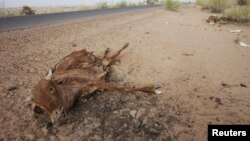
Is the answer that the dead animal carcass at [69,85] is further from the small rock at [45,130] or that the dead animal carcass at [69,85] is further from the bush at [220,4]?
the bush at [220,4]

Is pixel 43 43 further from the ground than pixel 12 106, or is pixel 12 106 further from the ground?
pixel 43 43

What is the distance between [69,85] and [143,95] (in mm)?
1180

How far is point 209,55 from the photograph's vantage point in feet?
23.5

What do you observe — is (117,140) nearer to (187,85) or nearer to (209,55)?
(187,85)

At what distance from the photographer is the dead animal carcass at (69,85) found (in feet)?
11.2

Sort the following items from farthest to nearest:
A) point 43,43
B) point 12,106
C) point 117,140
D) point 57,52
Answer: point 43,43, point 57,52, point 12,106, point 117,140

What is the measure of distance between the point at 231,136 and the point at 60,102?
219 centimetres

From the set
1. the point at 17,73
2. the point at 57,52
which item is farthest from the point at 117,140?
the point at 57,52

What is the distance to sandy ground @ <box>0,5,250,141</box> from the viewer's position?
133 inches

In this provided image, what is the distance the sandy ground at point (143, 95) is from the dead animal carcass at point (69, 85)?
0.16 meters

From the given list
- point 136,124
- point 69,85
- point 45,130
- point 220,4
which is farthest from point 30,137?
point 220,4

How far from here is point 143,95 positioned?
418cm

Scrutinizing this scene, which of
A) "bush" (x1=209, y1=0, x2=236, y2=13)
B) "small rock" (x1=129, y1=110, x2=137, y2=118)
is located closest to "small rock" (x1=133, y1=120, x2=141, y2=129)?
"small rock" (x1=129, y1=110, x2=137, y2=118)

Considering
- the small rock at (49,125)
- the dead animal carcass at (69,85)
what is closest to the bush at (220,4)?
the dead animal carcass at (69,85)
